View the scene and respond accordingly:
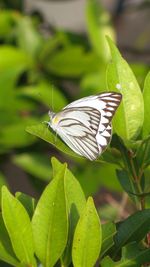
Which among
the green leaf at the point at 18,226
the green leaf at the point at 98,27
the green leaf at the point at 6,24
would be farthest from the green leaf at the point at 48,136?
the green leaf at the point at 6,24

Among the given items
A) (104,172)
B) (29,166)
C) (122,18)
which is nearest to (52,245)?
(104,172)

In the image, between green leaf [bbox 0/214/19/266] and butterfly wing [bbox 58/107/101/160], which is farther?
butterfly wing [bbox 58/107/101/160]

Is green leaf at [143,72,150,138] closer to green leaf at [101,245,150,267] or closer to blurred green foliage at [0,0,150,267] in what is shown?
blurred green foliage at [0,0,150,267]

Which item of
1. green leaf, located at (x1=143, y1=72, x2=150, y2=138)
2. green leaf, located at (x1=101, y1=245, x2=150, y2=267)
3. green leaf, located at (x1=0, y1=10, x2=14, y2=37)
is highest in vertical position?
green leaf, located at (x1=0, y1=10, x2=14, y2=37)

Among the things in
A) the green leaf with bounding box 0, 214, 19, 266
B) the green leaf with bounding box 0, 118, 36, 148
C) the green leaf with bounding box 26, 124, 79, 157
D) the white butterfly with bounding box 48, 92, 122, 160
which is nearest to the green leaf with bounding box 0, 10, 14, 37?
the green leaf with bounding box 0, 118, 36, 148

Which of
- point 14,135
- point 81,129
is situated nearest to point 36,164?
point 14,135

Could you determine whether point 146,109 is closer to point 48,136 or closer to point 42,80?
point 48,136
